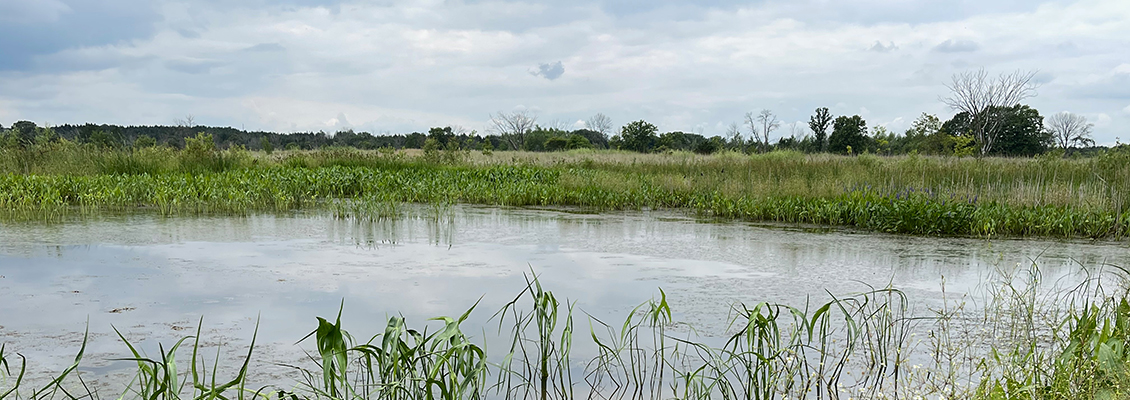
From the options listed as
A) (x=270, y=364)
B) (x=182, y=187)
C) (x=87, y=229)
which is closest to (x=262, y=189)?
(x=182, y=187)

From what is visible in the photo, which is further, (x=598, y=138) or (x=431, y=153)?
(x=598, y=138)

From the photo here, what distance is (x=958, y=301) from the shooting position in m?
4.41

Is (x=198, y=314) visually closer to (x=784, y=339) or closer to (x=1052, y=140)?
(x=784, y=339)

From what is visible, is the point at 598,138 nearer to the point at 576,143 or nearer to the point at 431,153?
the point at 576,143

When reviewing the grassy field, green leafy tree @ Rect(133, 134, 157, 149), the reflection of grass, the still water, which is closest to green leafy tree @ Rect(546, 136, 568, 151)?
green leafy tree @ Rect(133, 134, 157, 149)

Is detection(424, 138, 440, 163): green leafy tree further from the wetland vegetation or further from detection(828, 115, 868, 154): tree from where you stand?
detection(828, 115, 868, 154): tree

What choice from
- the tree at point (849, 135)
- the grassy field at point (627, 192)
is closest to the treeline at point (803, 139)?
the tree at point (849, 135)

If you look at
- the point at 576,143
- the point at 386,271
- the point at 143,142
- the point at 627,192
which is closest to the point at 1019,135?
the point at 576,143

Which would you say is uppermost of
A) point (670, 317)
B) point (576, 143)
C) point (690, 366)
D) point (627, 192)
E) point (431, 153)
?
point (576, 143)

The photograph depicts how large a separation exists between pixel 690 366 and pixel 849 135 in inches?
1826

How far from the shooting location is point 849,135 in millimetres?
45812

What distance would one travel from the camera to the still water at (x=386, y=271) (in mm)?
3660

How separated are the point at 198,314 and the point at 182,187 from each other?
7927mm

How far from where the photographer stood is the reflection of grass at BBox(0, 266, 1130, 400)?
92.0 inches
